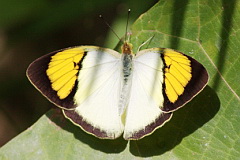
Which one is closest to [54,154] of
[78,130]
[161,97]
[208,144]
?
[78,130]

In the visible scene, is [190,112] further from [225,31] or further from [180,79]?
[225,31]

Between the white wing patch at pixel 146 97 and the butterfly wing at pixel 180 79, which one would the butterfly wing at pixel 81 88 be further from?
the butterfly wing at pixel 180 79

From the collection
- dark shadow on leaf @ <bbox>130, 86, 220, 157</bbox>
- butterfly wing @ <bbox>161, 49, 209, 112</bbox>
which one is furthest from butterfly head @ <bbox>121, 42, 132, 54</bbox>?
dark shadow on leaf @ <bbox>130, 86, 220, 157</bbox>

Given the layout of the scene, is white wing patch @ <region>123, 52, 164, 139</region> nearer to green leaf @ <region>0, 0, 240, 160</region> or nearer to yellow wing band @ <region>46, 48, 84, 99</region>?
green leaf @ <region>0, 0, 240, 160</region>

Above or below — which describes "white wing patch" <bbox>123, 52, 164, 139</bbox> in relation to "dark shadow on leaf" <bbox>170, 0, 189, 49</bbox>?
below

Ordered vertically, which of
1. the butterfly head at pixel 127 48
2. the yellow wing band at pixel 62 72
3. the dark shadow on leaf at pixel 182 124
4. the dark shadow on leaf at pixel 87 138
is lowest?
the dark shadow on leaf at pixel 182 124

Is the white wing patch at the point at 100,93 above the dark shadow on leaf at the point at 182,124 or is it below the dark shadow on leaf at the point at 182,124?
above

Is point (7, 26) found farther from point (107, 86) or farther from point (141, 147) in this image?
point (141, 147)

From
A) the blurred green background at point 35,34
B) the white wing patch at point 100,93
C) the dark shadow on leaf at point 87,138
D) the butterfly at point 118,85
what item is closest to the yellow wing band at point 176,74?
the butterfly at point 118,85
